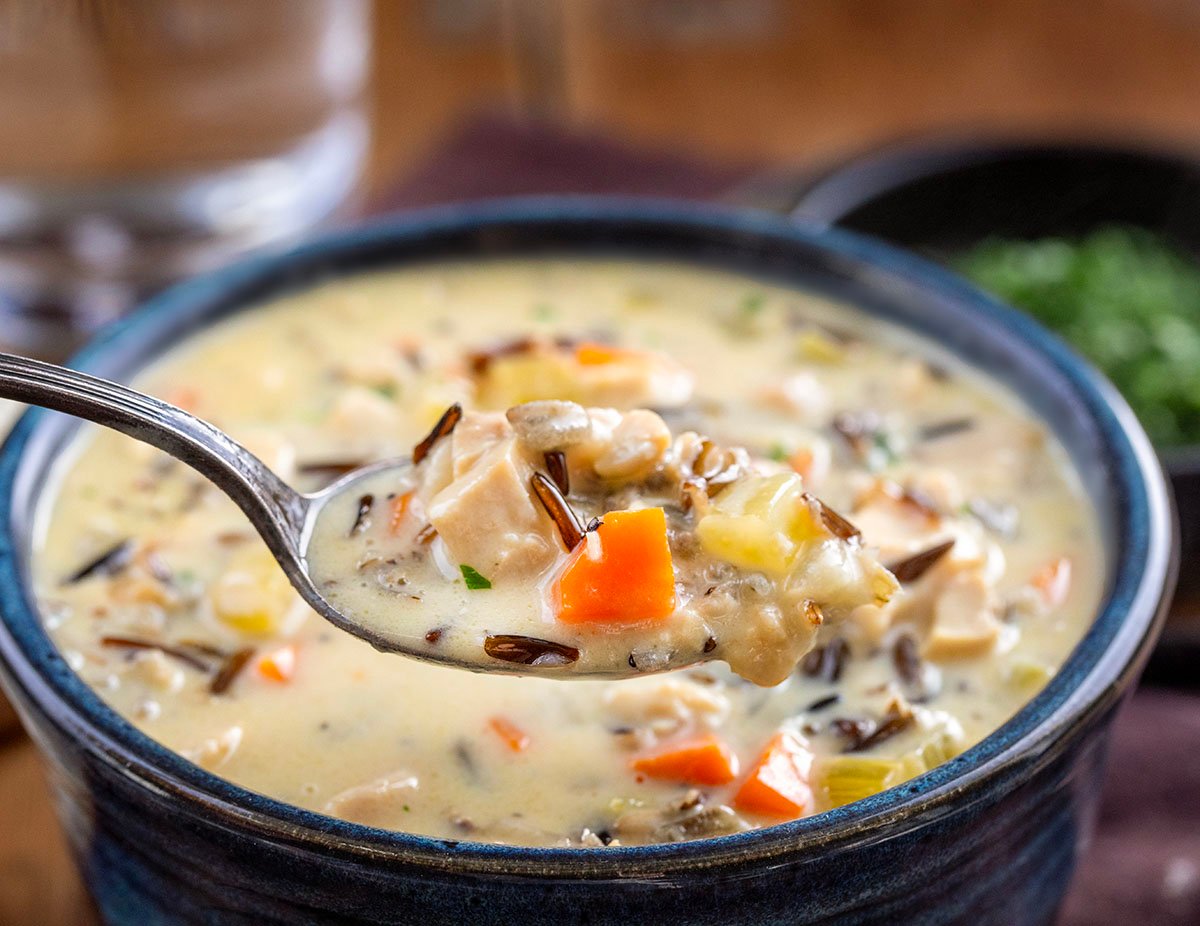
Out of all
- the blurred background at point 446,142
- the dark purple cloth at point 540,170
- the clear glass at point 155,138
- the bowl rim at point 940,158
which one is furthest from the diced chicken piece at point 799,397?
the clear glass at point 155,138

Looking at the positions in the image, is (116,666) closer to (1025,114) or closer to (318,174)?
(318,174)

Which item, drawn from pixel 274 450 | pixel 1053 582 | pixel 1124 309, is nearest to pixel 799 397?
pixel 1053 582

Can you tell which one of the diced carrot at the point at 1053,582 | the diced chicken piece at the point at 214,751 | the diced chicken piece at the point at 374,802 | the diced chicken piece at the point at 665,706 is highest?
the diced carrot at the point at 1053,582

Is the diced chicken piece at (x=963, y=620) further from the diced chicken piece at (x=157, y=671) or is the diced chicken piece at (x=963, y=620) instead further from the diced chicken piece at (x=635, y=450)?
the diced chicken piece at (x=157, y=671)

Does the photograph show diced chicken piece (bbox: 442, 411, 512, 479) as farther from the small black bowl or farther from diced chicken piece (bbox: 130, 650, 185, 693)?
the small black bowl

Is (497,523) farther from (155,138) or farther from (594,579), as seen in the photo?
(155,138)
